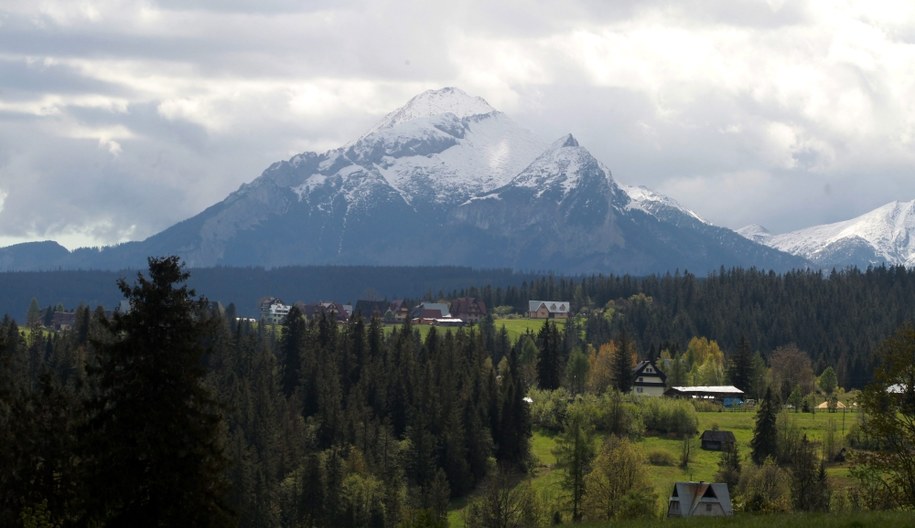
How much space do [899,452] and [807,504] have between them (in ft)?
127

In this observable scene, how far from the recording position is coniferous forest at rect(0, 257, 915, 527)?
47062 mm

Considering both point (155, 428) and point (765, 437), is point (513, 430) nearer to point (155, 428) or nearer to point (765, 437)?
point (765, 437)

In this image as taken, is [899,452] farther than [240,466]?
No

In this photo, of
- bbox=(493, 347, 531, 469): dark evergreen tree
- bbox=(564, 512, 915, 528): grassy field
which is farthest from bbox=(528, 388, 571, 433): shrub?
bbox=(564, 512, 915, 528): grassy field

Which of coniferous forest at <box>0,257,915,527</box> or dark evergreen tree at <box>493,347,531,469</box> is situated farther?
dark evergreen tree at <box>493,347,531,469</box>

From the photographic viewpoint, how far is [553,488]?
12469cm

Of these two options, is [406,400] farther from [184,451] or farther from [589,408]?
[184,451]

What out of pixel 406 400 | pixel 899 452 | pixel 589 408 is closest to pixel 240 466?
pixel 406 400

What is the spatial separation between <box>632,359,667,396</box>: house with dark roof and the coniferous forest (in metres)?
3.76

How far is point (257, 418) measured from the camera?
136 m

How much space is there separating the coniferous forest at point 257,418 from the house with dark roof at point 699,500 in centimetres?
1360

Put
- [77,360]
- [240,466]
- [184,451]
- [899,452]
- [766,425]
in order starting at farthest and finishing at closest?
[77,360] → [766,425] → [240,466] → [899,452] → [184,451]

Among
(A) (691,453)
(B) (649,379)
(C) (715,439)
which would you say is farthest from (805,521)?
(B) (649,379)

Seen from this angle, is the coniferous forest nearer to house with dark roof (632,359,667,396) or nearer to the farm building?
house with dark roof (632,359,667,396)
